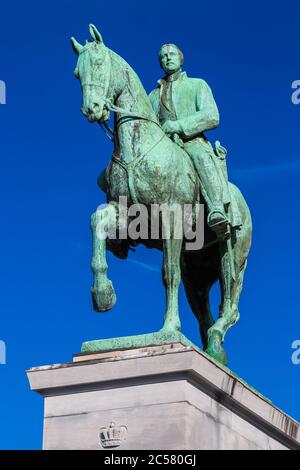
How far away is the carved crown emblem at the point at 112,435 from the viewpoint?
13562mm

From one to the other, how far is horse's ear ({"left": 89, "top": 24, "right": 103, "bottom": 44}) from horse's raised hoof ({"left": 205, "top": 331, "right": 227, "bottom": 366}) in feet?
12.2

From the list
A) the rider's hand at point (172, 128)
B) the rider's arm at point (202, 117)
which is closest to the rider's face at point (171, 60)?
the rider's arm at point (202, 117)

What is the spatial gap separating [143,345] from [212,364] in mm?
790

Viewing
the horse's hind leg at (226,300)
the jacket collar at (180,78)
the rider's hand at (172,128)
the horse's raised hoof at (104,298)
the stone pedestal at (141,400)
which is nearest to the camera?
the stone pedestal at (141,400)

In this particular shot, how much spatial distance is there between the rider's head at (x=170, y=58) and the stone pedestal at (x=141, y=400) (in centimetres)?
407

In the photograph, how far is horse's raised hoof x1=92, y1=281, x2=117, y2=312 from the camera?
47.6 feet

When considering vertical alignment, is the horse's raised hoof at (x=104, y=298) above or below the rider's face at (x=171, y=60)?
below

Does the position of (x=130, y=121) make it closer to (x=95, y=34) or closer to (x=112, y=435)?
(x=95, y=34)

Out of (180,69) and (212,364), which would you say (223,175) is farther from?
(212,364)

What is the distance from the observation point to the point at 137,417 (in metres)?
13.6

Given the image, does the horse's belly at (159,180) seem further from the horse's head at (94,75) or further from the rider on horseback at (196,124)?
the horse's head at (94,75)

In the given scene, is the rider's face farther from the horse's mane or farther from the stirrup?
the stirrup

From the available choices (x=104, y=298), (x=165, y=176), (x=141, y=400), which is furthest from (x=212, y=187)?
(x=141, y=400)
